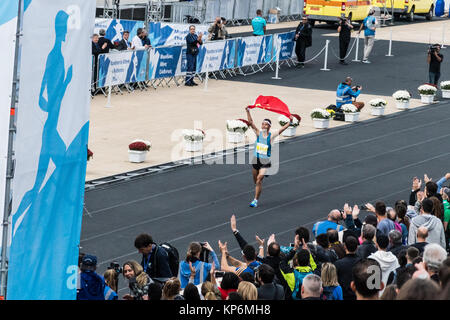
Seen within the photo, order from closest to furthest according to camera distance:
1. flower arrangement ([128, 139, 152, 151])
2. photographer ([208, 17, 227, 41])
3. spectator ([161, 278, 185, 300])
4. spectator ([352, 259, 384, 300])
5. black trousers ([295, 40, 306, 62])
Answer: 1. spectator ([352, 259, 384, 300])
2. spectator ([161, 278, 185, 300])
3. flower arrangement ([128, 139, 152, 151])
4. photographer ([208, 17, 227, 41])
5. black trousers ([295, 40, 306, 62])

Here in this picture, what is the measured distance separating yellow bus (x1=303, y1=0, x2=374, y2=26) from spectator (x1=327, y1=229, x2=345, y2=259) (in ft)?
123

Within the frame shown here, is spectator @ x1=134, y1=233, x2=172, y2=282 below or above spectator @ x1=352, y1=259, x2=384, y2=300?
below

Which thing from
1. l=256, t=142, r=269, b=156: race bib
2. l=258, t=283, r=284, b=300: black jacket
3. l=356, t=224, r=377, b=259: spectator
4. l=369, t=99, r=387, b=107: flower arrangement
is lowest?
l=369, t=99, r=387, b=107: flower arrangement

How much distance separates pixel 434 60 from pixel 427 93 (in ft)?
5.43

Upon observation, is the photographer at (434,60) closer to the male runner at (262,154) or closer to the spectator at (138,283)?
the male runner at (262,154)

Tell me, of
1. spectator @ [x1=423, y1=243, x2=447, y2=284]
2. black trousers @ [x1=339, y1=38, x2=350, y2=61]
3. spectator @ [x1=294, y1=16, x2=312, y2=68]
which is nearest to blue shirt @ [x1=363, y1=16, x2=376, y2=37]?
black trousers @ [x1=339, y1=38, x2=350, y2=61]

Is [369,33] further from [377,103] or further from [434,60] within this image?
[377,103]

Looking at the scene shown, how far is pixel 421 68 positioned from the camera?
38.3m

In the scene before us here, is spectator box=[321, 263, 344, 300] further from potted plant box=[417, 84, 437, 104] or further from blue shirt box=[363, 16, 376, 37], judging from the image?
blue shirt box=[363, 16, 376, 37]

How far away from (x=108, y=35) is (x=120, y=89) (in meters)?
8.22

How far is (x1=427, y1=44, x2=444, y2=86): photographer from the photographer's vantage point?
1249 inches

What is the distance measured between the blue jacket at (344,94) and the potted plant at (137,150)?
8130 millimetres

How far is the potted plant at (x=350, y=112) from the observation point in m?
27.1
